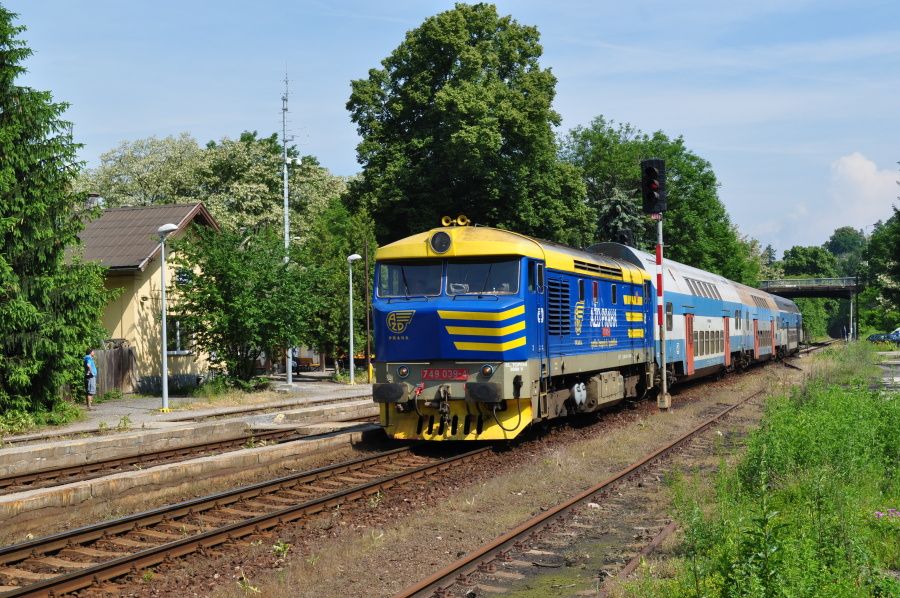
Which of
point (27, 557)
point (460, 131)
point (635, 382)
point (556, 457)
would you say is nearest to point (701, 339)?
point (635, 382)

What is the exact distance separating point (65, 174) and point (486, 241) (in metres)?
13.1

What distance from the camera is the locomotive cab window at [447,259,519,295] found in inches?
566

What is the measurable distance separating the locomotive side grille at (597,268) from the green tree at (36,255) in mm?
12580

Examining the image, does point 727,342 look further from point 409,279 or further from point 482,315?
point 482,315

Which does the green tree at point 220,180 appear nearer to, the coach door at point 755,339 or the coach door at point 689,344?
the coach door at point 755,339

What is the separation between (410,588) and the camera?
7301 mm

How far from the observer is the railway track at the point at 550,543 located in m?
7.66

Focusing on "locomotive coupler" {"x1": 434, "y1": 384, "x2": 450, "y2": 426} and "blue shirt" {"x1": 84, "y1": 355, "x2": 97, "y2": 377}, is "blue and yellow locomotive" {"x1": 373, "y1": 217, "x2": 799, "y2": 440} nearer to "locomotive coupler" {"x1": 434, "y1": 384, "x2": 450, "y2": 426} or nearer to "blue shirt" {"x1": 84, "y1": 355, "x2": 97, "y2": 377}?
"locomotive coupler" {"x1": 434, "y1": 384, "x2": 450, "y2": 426}

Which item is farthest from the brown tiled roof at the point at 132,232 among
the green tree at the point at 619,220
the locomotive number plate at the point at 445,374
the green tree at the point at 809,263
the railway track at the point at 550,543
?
the green tree at the point at 809,263

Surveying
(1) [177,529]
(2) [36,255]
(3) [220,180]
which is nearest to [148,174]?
(3) [220,180]

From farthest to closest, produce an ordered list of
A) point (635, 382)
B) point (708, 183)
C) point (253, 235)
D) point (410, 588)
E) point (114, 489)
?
point (708, 183) < point (253, 235) < point (635, 382) < point (114, 489) < point (410, 588)

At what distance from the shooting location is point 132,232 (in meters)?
33.2

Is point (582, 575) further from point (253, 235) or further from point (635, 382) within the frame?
point (253, 235)

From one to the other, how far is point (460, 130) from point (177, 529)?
33102 mm
